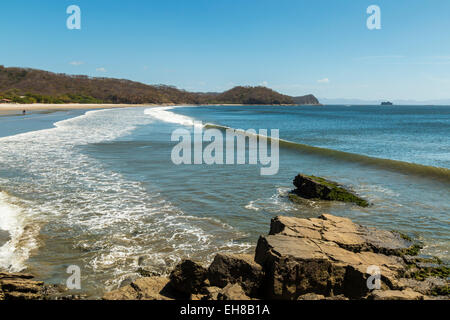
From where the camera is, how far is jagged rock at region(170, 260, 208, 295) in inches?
190

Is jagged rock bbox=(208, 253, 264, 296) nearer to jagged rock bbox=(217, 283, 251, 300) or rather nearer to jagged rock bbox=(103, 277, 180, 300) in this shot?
jagged rock bbox=(217, 283, 251, 300)

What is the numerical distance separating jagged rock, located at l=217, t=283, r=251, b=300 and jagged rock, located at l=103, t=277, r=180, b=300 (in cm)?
82

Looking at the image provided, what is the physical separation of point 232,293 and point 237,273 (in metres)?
0.54

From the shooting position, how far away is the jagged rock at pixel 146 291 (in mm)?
4594

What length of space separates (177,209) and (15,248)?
4.07 m

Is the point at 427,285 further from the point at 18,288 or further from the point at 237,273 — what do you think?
the point at 18,288

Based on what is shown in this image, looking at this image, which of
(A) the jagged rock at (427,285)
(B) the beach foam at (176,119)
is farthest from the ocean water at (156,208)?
(B) the beach foam at (176,119)

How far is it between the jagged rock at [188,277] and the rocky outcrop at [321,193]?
629 cm

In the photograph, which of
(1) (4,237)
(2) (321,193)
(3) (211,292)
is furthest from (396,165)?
(1) (4,237)

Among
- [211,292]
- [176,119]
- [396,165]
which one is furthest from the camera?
[176,119]

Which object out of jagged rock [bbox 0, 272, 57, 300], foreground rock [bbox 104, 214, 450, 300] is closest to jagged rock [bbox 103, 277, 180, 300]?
foreground rock [bbox 104, 214, 450, 300]

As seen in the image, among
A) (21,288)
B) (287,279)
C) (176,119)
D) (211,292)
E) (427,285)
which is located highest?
(176,119)

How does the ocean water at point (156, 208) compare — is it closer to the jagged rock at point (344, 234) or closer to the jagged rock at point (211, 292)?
the jagged rock at point (344, 234)

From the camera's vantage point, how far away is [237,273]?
4863mm
